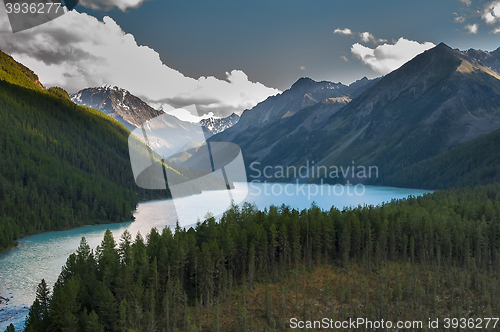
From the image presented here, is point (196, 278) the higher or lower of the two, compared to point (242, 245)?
lower

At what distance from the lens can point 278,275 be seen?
165 feet

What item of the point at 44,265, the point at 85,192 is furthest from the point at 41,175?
the point at 44,265

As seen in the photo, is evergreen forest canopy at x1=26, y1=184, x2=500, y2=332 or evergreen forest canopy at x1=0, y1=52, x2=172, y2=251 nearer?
evergreen forest canopy at x1=26, y1=184, x2=500, y2=332

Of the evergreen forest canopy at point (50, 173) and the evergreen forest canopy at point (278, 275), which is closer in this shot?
the evergreen forest canopy at point (278, 275)

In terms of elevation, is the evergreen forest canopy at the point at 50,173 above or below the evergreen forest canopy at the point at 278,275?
above

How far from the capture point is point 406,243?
5862cm

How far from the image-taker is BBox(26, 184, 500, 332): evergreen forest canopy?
3538cm

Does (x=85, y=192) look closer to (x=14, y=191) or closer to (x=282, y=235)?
(x=14, y=191)

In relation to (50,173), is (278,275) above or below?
below

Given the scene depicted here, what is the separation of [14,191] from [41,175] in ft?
53.8

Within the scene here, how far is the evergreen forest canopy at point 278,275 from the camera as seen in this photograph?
35.4 m

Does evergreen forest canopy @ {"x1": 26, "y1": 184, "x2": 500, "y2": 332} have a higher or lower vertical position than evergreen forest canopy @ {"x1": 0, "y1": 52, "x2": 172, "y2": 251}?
lower

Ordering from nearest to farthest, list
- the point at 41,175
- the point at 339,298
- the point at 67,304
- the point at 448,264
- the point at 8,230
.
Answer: the point at 67,304, the point at 339,298, the point at 448,264, the point at 8,230, the point at 41,175

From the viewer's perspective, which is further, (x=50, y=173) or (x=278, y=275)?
(x=50, y=173)
